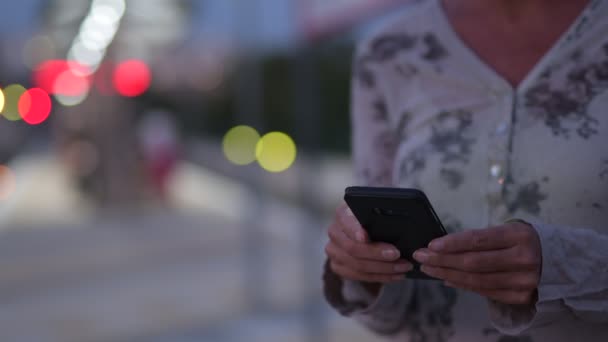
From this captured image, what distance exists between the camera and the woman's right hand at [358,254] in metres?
1.16

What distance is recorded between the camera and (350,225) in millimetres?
1194

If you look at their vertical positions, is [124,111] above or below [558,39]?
above

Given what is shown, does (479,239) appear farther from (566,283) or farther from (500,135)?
(500,135)

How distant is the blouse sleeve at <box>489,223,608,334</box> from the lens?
106cm

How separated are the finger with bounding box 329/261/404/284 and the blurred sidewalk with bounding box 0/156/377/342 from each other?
2.85 metres

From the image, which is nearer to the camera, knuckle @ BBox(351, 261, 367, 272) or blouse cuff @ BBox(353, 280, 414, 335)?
knuckle @ BBox(351, 261, 367, 272)

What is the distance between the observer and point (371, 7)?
104 inches

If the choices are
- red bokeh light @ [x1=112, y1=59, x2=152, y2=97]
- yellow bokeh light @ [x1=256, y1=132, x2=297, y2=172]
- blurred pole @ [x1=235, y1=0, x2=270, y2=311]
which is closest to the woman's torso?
blurred pole @ [x1=235, y1=0, x2=270, y2=311]

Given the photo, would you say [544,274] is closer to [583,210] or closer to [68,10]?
[583,210]

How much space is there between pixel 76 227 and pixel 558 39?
24.4 ft

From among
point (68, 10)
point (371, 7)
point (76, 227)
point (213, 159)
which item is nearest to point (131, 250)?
point (76, 227)

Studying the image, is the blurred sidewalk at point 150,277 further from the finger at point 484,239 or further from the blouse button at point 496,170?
the finger at point 484,239

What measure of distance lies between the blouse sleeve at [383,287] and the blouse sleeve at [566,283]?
0.26 metres

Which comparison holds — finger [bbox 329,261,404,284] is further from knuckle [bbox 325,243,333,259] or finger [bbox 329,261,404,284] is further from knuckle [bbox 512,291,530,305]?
knuckle [bbox 512,291,530,305]
